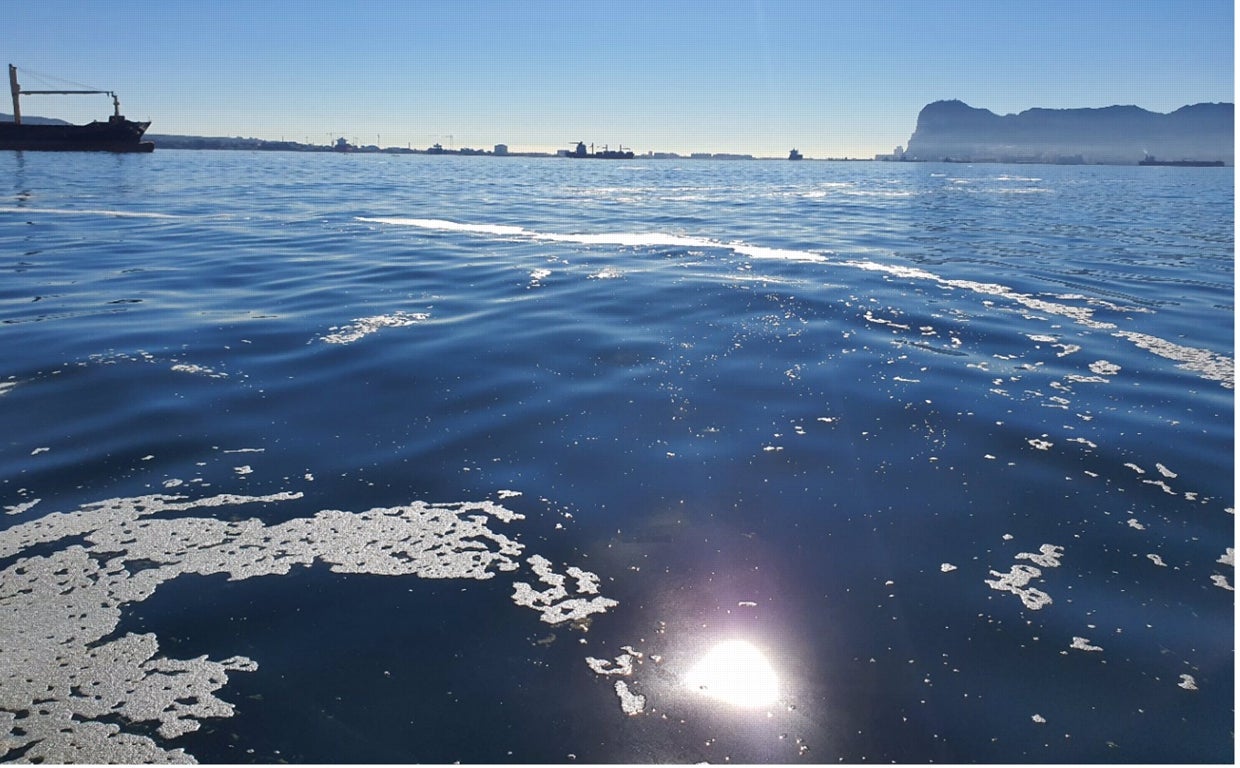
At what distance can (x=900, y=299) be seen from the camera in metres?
10.3

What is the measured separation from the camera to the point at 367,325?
833cm

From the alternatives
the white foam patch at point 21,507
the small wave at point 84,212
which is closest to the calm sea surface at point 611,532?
the white foam patch at point 21,507

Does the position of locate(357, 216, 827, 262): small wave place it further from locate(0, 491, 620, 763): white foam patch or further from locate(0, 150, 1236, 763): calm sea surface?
locate(0, 491, 620, 763): white foam patch

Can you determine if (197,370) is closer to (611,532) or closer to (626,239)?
(611,532)

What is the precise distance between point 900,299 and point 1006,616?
7905mm

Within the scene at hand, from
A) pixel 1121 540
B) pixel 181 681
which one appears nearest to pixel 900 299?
pixel 1121 540

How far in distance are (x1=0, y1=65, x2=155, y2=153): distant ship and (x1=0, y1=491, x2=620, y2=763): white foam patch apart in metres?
85.7

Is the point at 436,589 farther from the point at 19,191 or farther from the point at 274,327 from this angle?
the point at 19,191

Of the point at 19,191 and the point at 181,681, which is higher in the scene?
the point at 19,191

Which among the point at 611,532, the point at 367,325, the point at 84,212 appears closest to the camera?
the point at 611,532

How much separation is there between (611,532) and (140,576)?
8.32 ft

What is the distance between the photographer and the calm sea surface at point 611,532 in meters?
2.60

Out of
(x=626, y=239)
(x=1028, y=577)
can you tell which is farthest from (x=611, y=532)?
(x=626, y=239)

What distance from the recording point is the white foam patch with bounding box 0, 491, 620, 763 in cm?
254
